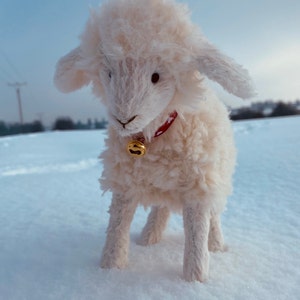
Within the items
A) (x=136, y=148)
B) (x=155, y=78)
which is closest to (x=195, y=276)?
(x=136, y=148)

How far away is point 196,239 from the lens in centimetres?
87

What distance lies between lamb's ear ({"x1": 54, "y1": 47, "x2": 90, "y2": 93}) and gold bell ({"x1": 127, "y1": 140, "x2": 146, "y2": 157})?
269 mm

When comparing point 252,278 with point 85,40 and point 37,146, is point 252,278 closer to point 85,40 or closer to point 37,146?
point 85,40

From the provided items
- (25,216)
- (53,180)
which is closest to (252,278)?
(25,216)

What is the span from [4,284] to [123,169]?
0.42 m

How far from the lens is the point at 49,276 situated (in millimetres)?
886

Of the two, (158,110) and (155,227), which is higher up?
(158,110)

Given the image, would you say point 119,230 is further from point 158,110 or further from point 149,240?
point 158,110

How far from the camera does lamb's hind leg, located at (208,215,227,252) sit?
1.07 m

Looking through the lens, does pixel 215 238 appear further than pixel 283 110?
No

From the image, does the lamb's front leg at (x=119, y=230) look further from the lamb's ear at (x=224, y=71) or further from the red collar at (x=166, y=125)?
the lamb's ear at (x=224, y=71)

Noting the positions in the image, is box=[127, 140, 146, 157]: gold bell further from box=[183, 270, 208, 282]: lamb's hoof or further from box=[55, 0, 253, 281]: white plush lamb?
box=[183, 270, 208, 282]: lamb's hoof

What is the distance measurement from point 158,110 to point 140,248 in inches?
19.9

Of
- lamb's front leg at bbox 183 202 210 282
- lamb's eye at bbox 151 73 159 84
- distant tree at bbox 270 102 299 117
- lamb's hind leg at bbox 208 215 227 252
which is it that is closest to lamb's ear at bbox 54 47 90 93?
lamb's eye at bbox 151 73 159 84
